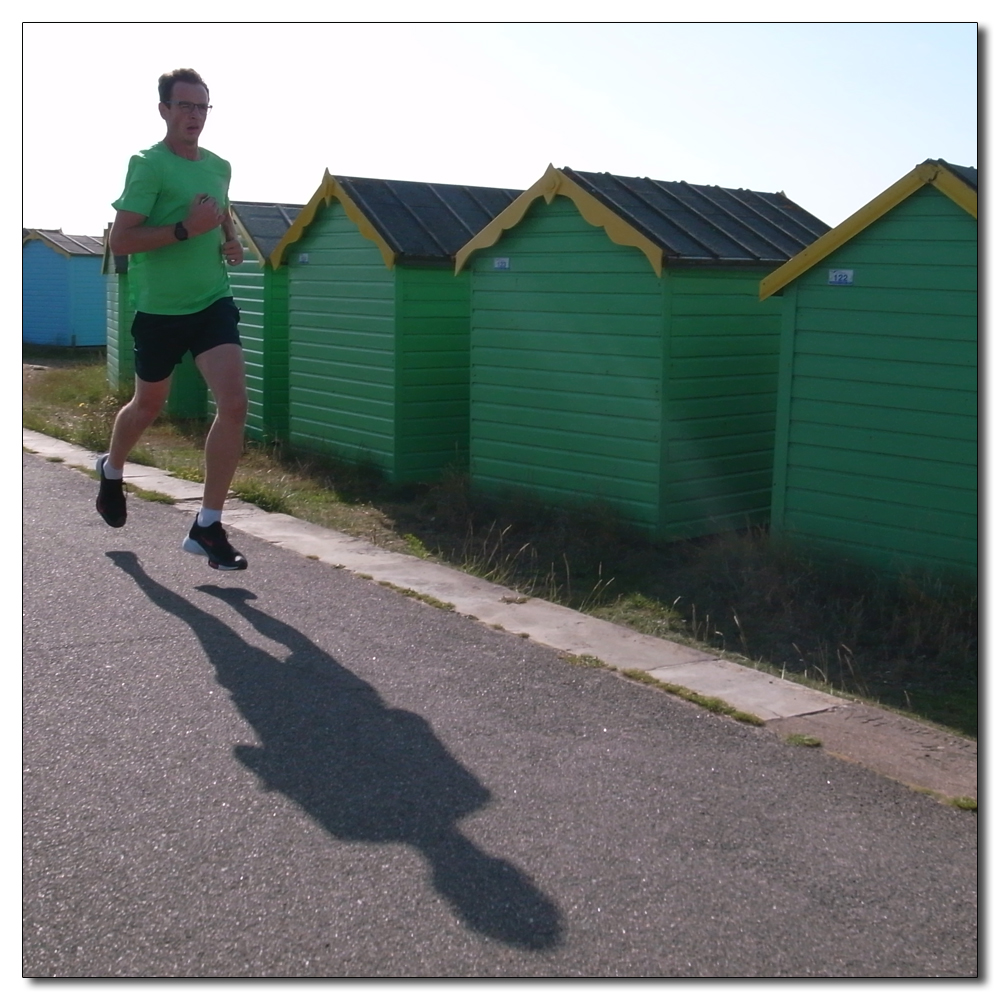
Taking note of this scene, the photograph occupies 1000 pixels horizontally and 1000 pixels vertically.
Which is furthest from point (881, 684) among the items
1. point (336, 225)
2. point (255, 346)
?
point (255, 346)

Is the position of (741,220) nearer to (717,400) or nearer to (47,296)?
(717,400)

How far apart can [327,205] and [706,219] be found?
3666 mm

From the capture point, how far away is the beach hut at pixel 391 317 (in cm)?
1053

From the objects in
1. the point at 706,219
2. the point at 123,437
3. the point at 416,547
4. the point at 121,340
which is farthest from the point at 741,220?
the point at 121,340

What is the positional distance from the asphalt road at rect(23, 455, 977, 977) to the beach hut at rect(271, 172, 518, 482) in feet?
16.7

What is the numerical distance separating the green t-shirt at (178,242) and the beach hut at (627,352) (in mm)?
3049

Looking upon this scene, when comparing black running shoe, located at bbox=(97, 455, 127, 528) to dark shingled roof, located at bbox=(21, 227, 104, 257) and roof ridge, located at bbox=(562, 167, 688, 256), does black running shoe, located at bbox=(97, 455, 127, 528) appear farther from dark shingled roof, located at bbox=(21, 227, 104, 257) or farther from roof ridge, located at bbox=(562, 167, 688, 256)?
dark shingled roof, located at bbox=(21, 227, 104, 257)

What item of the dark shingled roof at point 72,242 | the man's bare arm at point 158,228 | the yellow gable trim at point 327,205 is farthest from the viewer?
the dark shingled roof at point 72,242

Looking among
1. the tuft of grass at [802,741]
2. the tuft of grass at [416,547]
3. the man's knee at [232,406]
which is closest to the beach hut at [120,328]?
the tuft of grass at [416,547]

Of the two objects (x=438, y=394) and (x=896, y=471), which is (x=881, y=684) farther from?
(x=438, y=394)

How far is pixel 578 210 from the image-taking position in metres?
8.71

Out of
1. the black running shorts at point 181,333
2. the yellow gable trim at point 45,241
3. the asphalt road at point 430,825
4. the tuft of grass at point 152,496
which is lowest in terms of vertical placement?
the asphalt road at point 430,825

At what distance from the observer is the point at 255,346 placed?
42.0 feet

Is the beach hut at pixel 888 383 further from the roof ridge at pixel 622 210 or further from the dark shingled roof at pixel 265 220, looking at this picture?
the dark shingled roof at pixel 265 220
